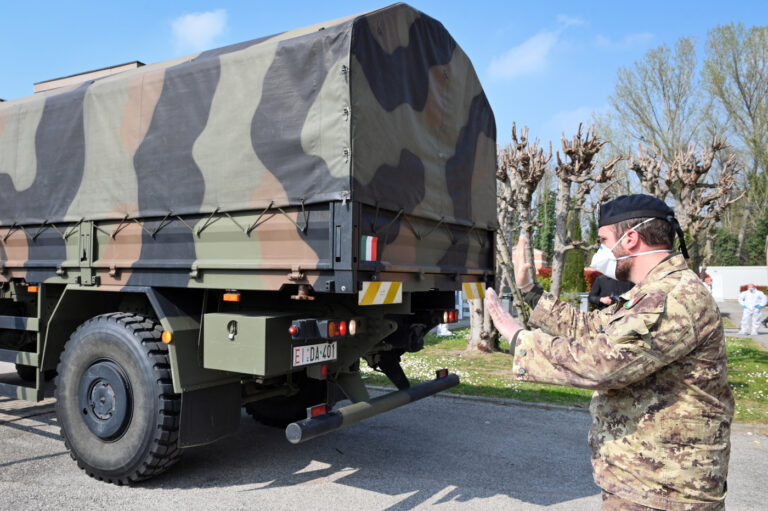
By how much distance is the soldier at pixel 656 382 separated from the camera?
207 centimetres

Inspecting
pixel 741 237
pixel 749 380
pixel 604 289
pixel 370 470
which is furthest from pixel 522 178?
pixel 741 237

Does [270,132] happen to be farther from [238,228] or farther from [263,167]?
[238,228]

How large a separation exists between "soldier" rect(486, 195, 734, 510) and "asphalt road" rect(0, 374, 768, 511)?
213 cm

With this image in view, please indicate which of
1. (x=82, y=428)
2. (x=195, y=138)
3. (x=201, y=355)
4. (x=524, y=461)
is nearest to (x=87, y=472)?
(x=82, y=428)

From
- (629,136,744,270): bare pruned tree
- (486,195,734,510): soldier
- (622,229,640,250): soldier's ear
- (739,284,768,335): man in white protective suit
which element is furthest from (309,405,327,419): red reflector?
(739,284,768,335): man in white protective suit

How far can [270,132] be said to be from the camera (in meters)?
4.07

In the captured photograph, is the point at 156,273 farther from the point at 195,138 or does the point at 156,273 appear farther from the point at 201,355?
the point at 195,138

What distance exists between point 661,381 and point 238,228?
2829 millimetres

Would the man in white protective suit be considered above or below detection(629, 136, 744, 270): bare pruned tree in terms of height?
below

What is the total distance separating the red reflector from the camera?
4.07 m

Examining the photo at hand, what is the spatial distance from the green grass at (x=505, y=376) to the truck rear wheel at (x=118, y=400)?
13.4ft

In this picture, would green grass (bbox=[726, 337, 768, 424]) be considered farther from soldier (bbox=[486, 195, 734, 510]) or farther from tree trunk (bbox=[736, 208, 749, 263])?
tree trunk (bbox=[736, 208, 749, 263])

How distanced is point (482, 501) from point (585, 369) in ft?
8.12

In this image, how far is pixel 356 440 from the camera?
5.68m
